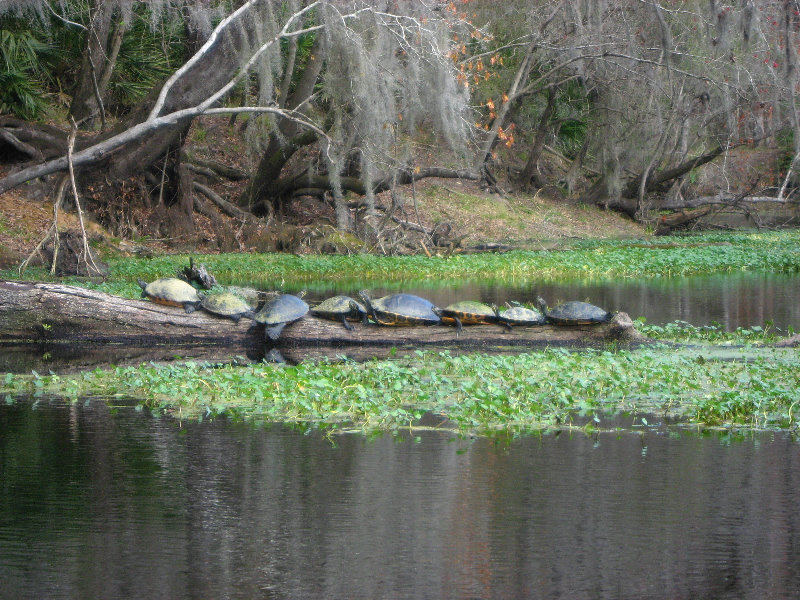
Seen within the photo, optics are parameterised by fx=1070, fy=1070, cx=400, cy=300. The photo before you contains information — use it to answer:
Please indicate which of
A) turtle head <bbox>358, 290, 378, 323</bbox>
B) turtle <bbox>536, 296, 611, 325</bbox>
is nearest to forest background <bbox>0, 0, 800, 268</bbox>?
turtle <bbox>536, 296, 611, 325</bbox>

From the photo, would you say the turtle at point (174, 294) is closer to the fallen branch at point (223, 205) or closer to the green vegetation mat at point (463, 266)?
the green vegetation mat at point (463, 266)

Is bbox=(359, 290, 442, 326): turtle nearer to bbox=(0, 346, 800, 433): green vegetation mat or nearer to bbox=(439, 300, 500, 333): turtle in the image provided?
bbox=(439, 300, 500, 333): turtle

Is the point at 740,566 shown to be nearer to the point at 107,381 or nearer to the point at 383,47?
the point at 107,381

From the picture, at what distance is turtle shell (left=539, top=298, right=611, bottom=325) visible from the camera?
38.7ft

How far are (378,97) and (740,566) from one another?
1682 cm

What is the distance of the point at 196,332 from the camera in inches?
484

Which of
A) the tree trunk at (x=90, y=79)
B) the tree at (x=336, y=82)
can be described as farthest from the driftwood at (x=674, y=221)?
the tree trunk at (x=90, y=79)

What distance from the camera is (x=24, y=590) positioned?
4676mm

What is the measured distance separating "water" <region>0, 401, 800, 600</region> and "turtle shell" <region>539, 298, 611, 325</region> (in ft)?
14.7

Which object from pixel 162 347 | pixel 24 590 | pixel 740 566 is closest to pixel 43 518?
pixel 24 590

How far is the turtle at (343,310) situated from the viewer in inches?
478

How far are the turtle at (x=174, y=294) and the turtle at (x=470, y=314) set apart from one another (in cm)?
290

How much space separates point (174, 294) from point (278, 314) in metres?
1.34

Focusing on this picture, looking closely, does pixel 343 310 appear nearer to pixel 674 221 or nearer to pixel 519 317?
pixel 519 317
